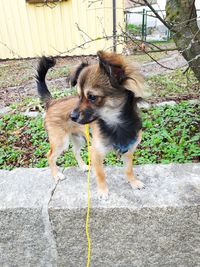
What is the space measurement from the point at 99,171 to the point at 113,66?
2.75 feet

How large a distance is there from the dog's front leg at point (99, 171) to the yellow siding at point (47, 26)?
7.64m

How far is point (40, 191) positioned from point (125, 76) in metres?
1.18

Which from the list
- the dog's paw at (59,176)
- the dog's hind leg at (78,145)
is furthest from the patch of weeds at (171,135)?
the dog's paw at (59,176)

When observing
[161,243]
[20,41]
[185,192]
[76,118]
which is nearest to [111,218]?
[161,243]

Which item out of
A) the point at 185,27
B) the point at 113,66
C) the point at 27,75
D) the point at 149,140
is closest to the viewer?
the point at 113,66

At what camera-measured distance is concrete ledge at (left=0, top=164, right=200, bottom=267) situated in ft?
8.13

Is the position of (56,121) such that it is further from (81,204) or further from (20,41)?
(20,41)

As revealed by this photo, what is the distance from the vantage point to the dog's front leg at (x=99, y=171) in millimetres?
2549

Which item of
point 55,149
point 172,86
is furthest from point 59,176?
point 172,86

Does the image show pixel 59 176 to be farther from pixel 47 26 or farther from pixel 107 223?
pixel 47 26

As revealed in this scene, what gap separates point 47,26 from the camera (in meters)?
10.2

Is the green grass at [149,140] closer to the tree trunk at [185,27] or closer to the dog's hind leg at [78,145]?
the dog's hind leg at [78,145]

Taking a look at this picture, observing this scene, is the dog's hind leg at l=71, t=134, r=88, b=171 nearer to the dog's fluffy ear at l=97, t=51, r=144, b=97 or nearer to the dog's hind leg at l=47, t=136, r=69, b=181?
the dog's hind leg at l=47, t=136, r=69, b=181

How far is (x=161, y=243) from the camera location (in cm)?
257
